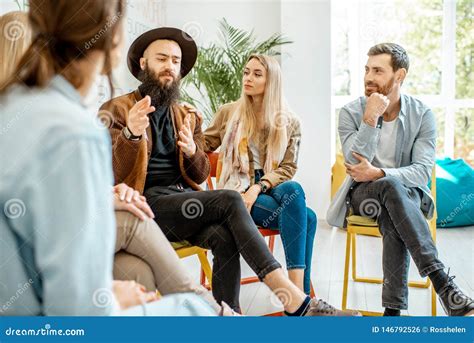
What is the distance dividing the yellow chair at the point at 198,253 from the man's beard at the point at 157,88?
0.37 m

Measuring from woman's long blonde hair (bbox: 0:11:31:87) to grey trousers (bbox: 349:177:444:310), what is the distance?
95cm

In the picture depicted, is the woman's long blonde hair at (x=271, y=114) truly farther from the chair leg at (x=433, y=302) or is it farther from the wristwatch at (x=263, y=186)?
the chair leg at (x=433, y=302)

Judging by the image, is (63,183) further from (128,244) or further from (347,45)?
(347,45)

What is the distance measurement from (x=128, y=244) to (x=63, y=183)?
39 cm

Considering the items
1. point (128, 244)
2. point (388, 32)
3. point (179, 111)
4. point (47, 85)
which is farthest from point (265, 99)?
point (47, 85)

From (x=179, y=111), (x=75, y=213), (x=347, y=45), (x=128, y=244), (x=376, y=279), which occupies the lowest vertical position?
(x=376, y=279)

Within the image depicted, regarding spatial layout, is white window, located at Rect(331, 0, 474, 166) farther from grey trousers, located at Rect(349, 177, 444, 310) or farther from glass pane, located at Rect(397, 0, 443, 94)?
grey trousers, located at Rect(349, 177, 444, 310)

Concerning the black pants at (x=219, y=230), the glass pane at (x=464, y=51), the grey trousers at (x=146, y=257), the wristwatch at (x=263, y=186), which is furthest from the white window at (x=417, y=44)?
the grey trousers at (x=146, y=257)

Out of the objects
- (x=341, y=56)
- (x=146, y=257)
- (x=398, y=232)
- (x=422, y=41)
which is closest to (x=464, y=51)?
(x=422, y=41)

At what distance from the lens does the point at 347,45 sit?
175cm

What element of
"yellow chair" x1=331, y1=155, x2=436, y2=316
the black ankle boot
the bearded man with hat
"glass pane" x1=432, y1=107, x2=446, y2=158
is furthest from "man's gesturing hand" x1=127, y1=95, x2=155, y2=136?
the black ankle boot

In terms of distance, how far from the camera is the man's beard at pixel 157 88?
165 centimetres

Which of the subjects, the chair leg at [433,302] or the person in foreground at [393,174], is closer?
the person in foreground at [393,174]

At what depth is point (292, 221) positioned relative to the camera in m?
1.82
